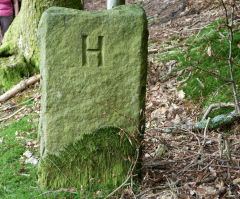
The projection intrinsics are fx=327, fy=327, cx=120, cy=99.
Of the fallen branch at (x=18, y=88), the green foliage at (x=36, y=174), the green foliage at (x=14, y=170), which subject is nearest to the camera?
the green foliage at (x=36, y=174)

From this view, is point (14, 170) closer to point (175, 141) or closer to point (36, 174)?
point (36, 174)

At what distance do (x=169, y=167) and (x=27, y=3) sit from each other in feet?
15.6

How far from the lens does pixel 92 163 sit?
9.65 ft

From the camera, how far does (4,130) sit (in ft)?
15.8

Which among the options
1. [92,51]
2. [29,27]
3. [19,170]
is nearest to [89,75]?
[92,51]

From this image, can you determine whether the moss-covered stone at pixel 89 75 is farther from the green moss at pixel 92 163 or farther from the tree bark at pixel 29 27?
the tree bark at pixel 29 27

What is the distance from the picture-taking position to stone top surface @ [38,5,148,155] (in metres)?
2.73

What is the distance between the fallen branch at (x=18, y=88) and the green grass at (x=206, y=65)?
2.43 m

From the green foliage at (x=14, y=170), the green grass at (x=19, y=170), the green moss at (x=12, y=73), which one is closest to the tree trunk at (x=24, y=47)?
the green moss at (x=12, y=73)

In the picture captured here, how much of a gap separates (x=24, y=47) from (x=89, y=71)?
4371mm

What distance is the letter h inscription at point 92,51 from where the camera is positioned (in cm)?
277

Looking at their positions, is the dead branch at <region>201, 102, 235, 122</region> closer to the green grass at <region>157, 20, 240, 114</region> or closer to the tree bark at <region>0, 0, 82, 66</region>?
the green grass at <region>157, 20, 240, 114</region>

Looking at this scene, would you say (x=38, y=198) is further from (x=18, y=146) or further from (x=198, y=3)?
(x=198, y=3)

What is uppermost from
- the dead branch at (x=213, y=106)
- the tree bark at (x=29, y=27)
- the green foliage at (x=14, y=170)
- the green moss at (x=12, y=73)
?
the tree bark at (x=29, y=27)
